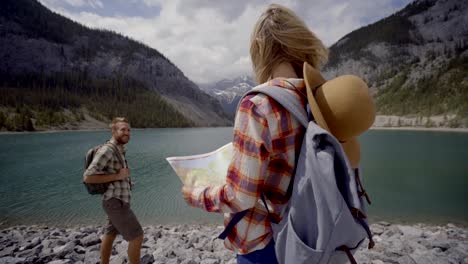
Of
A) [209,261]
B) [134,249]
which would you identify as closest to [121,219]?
[134,249]

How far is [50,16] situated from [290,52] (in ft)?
765

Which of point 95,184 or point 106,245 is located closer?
point 95,184

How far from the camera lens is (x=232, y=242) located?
1436mm

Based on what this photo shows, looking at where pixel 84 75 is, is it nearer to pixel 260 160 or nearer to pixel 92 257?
pixel 92 257

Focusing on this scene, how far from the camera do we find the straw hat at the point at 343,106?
110cm

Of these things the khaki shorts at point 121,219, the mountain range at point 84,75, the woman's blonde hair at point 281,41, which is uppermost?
the mountain range at point 84,75

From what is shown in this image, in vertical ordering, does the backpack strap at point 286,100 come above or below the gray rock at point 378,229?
above

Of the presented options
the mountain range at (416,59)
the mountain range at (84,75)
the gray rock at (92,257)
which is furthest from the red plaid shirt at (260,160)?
the mountain range at (84,75)

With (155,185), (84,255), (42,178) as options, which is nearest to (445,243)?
(84,255)

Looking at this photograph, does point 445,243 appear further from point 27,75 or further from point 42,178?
point 27,75

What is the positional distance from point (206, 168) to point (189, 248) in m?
4.64

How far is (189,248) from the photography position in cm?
546

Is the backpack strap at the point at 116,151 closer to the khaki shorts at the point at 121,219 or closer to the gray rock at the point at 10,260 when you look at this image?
the khaki shorts at the point at 121,219

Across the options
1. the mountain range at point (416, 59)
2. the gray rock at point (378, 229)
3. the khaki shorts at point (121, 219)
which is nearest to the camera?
the khaki shorts at point (121, 219)
